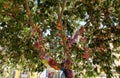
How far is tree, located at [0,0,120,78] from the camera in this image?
40.1 feet

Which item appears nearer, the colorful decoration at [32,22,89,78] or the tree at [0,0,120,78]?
the colorful decoration at [32,22,89,78]

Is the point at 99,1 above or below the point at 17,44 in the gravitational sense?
above

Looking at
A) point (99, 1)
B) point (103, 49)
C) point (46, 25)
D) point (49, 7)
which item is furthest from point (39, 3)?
point (103, 49)

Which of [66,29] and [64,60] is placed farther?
[66,29]

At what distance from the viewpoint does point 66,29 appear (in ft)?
44.0

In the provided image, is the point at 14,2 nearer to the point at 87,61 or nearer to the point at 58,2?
the point at 58,2

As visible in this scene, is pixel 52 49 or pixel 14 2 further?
pixel 52 49

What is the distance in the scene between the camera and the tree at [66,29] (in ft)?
40.1

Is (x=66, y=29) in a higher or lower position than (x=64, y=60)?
higher

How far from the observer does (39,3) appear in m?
12.5

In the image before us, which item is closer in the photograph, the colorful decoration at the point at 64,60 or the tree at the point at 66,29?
the colorful decoration at the point at 64,60

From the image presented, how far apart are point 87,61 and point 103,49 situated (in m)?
1.40

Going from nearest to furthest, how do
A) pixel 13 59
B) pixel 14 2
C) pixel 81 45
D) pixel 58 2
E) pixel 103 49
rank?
pixel 14 2 → pixel 58 2 → pixel 103 49 → pixel 81 45 → pixel 13 59

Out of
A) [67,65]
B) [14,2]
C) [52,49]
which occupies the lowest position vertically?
[67,65]
